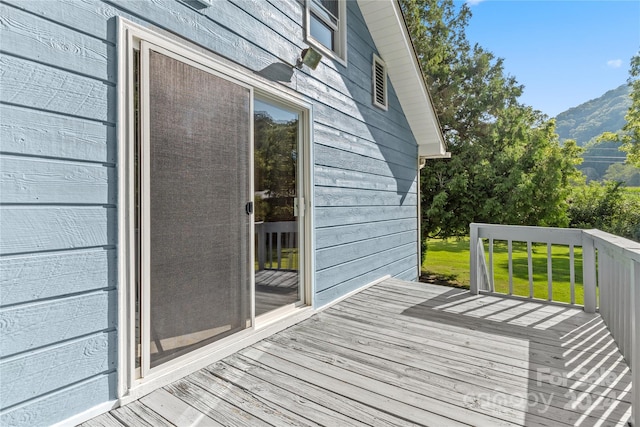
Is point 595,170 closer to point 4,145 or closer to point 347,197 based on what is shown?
point 347,197

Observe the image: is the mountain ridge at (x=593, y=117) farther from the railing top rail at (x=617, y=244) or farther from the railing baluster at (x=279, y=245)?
the railing baluster at (x=279, y=245)

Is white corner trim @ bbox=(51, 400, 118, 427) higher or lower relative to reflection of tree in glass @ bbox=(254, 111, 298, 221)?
lower

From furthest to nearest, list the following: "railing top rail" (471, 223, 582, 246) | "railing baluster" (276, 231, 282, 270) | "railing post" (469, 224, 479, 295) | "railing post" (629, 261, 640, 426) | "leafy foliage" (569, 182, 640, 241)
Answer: "leafy foliage" (569, 182, 640, 241), "railing post" (469, 224, 479, 295), "railing top rail" (471, 223, 582, 246), "railing baluster" (276, 231, 282, 270), "railing post" (629, 261, 640, 426)

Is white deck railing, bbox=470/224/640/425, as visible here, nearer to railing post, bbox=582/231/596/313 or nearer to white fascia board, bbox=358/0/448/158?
railing post, bbox=582/231/596/313

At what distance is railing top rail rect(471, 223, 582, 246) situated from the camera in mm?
3236

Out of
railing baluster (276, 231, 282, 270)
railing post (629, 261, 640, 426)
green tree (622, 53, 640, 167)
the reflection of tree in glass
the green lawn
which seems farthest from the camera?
green tree (622, 53, 640, 167)

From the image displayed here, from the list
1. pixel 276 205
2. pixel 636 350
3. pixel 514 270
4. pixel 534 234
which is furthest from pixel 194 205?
pixel 514 270

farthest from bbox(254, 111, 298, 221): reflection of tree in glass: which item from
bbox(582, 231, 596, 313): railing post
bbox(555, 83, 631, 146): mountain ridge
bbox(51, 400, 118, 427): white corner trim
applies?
bbox(555, 83, 631, 146): mountain ridge

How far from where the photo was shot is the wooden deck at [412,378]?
162cm

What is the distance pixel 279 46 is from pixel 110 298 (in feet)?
7.92

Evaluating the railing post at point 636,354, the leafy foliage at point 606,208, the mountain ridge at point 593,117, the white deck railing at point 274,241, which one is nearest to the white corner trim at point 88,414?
the white deck railing at point 274,241

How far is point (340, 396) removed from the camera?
180cm

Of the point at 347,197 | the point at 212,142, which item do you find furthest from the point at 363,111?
the point at 212,142

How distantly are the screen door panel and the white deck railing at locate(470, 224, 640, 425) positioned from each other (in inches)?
89.9
